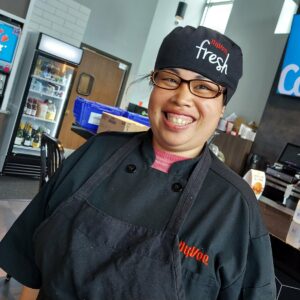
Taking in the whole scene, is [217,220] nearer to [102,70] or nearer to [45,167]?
[45,167]

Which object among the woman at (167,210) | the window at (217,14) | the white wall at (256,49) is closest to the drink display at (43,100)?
the white wall at (256,49)

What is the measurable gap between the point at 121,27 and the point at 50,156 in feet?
16.9

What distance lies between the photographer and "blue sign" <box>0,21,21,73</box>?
13.4 feet

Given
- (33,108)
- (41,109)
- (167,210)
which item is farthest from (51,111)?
(167,210)

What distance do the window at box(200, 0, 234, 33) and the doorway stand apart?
8.99ft

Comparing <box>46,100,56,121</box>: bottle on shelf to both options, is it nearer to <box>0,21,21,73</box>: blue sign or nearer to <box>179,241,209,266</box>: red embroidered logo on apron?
<box>0,21,21,73</box>: blue sign

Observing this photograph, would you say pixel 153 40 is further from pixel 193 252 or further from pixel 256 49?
pixel 193 252

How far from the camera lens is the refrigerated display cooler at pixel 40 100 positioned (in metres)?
4.52

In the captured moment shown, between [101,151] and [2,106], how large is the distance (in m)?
3.89

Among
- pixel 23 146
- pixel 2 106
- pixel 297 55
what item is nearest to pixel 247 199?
pixel 297 55

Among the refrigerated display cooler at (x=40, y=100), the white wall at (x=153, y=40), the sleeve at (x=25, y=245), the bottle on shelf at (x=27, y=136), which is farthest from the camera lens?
the white wall at (x=153, y=40)

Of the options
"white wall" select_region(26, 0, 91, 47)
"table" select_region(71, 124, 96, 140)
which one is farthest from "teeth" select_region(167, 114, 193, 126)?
"white wall" select_region(26, 0, 91, 47)

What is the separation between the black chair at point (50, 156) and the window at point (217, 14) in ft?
22.4

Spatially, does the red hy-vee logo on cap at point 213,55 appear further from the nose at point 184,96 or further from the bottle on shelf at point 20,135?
the bottle on shelf at point 20,135
